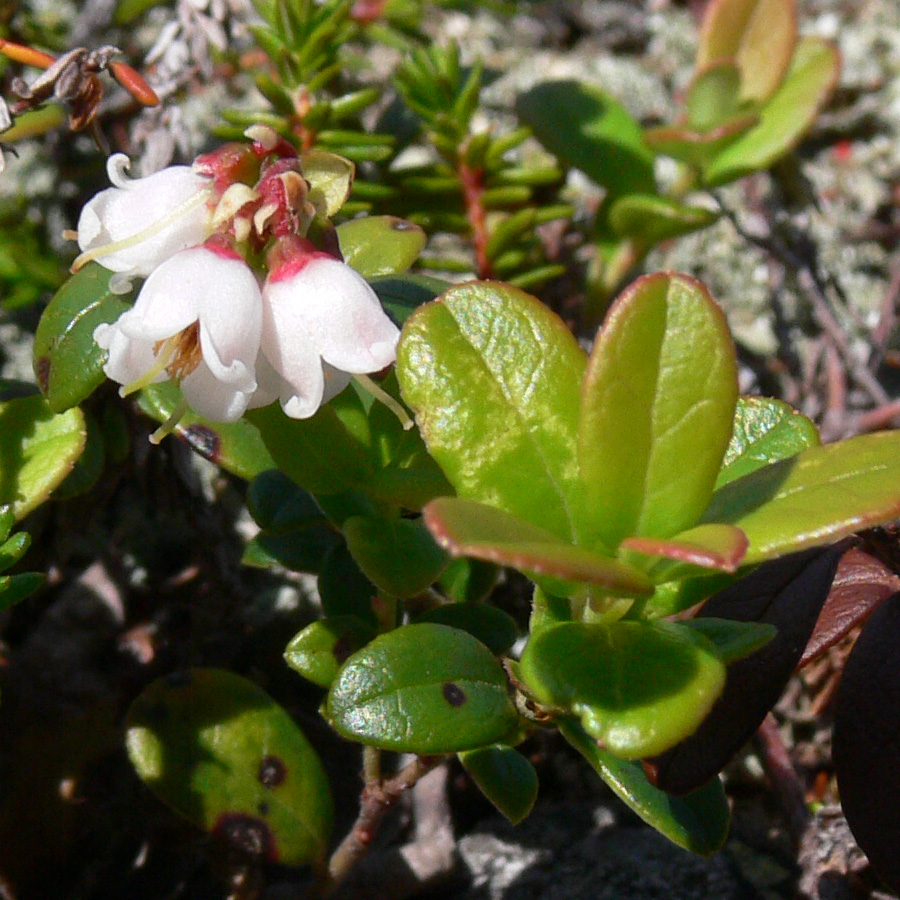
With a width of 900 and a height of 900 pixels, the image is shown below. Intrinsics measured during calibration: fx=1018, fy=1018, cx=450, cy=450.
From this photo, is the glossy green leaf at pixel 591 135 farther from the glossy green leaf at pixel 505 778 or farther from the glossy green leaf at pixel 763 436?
the glossy green leaf at pixel 505 778

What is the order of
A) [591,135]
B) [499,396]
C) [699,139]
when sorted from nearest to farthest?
[499,396] → [699,139] → [591,135]

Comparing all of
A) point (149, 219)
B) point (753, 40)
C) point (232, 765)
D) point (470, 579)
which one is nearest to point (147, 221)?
point (149, 219)

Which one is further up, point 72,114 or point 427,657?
point 72,114

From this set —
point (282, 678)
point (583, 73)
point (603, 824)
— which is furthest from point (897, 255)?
point (282, 678)

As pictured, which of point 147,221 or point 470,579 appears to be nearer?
point 147,221

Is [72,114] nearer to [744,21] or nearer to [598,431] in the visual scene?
[598,431]

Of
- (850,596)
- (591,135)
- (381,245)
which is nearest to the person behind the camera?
(850,596)

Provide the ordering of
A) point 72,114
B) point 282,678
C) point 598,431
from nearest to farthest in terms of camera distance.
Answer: point 598,431, point 72,114, point 282,678

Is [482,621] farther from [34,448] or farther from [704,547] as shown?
[34,448]
